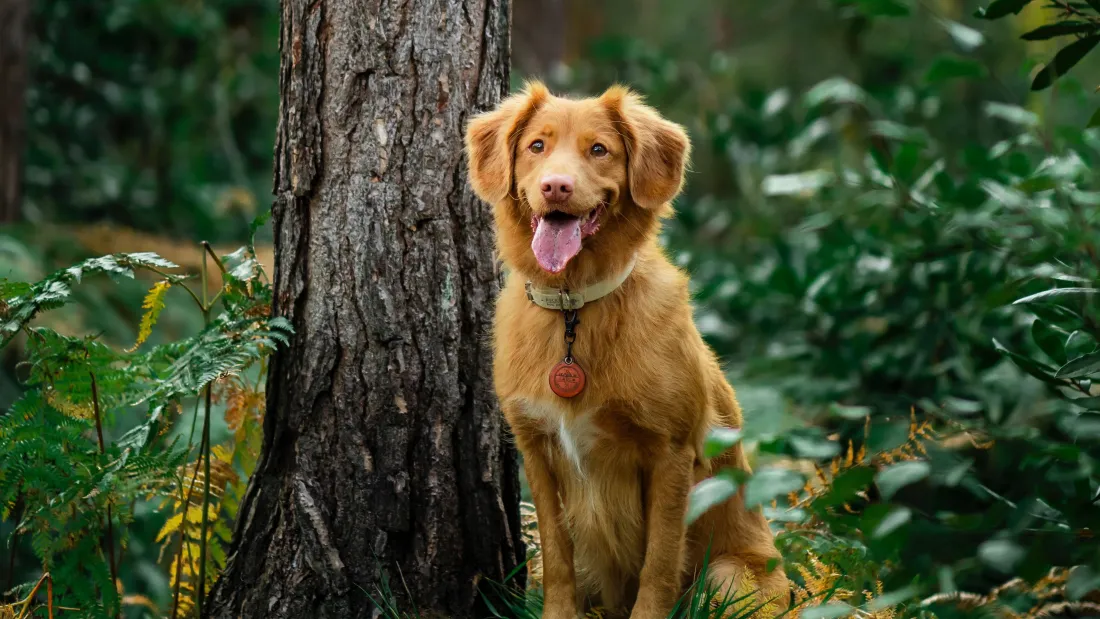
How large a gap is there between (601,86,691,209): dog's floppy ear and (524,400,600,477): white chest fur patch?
2.28 feet

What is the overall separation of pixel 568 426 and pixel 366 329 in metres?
0.71

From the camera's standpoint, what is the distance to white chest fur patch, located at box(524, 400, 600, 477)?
284 centimetres

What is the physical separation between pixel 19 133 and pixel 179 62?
2891 mm

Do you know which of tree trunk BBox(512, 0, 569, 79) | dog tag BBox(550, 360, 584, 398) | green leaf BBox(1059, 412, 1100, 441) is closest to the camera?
green leaf BBox(1059, 412, 1100, 441)

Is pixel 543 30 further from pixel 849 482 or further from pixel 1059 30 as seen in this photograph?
pixel 849 482

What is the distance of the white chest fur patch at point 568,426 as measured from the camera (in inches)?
112

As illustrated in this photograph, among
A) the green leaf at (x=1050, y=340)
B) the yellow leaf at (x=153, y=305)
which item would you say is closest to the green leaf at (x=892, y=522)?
the green leaf at (x=1050, y=340)

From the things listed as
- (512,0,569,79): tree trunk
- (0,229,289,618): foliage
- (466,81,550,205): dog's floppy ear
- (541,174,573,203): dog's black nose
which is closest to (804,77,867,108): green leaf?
(466,81,550,205): dog's floppy ear

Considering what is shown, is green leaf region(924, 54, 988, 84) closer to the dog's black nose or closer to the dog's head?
the dog's head

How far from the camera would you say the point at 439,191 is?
119 inches

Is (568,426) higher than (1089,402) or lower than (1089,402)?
lower

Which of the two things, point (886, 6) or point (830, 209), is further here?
point (830, 209)

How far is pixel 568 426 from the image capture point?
2846 mm

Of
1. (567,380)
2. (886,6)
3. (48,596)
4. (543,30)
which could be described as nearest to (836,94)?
(886,6)
